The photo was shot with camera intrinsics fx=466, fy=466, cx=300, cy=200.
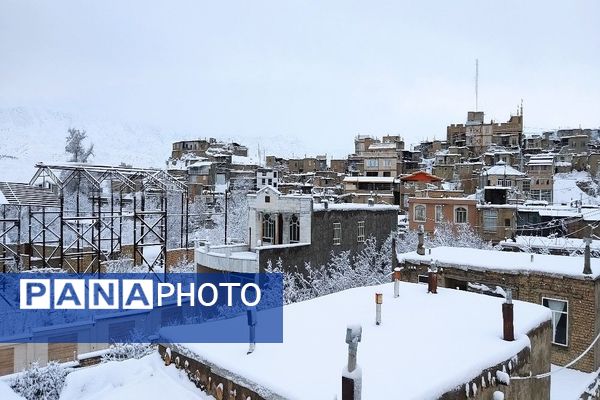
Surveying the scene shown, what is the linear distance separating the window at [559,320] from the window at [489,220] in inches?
950

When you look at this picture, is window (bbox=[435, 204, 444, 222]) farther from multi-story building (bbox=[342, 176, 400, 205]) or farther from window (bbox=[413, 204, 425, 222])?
multi-story building (bbox=[342, 176, 400, 205])

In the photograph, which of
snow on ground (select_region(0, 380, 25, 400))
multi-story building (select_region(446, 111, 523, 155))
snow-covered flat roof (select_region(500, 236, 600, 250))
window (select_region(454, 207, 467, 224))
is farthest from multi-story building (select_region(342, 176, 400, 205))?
A: snow on ground (select_region(0, 380, 25, 400))

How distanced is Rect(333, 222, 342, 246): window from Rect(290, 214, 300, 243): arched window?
2470 millimetres

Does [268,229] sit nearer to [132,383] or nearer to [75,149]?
[132,383]

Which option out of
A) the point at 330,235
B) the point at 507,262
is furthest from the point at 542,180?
the point at 507,262

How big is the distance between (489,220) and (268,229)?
1950 centimetres

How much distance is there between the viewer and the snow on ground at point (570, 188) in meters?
56.1

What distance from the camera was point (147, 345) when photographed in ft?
54.0

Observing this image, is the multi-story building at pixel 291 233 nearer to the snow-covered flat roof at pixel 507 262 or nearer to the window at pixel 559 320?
the snow-covered flat roof at pixel 507 262

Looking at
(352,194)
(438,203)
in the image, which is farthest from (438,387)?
(352,194)

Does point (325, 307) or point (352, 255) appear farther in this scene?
point (352, 255)

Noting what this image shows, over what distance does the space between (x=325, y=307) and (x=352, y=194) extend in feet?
151

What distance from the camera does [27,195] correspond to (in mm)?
19828

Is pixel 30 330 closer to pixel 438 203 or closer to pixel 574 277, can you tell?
pixel 574 277
